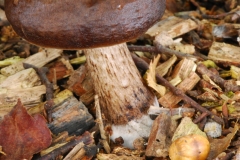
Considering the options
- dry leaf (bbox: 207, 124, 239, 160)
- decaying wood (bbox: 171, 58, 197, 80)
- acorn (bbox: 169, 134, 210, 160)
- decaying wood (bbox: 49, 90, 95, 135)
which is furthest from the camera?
decaying wood (bbox: 171, 58, 197, 80)

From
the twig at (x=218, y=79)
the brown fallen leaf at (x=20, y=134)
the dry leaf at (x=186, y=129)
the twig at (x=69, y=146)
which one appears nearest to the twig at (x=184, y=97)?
the dry leaf at (x=186, y=129)

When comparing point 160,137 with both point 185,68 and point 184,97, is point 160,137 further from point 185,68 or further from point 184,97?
point 185,68

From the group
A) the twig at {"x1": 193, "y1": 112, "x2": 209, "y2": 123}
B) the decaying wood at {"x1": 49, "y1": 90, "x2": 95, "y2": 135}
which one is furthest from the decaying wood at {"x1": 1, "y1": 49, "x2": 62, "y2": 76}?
the twig at {"x1": 193, "y1": 112, "x2": 209, "y2": 123}

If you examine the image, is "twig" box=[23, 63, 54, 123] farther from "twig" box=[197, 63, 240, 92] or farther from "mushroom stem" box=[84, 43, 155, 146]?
"twig" box=[197, 63, 240, 92]

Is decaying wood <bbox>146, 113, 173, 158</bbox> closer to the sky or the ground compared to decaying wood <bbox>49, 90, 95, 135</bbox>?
closer to the ground

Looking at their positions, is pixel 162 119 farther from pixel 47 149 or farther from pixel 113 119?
pixel 47 149

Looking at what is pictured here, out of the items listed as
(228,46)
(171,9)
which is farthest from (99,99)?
(171,9)

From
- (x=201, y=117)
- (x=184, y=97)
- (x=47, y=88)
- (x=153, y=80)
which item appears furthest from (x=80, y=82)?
(x=201, y=117)
